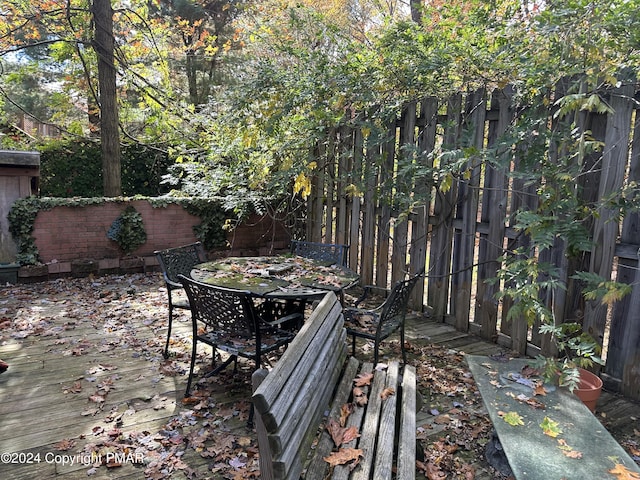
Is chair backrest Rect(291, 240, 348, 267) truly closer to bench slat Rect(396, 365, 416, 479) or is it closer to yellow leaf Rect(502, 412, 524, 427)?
bench slat Rect(396, 365, 416, 479)

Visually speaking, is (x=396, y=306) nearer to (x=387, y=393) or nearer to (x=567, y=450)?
(x=387, y=393)

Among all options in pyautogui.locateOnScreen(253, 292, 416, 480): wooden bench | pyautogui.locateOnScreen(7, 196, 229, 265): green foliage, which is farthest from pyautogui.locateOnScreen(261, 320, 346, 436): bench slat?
pyautogui.locateOnScreen(7, 196, 229, 265): green foliage

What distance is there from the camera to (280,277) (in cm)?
377

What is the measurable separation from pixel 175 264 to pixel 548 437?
3437mm

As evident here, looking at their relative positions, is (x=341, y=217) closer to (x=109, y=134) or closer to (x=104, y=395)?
(x=104, y=395)

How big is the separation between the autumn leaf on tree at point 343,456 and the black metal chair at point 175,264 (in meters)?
2.35

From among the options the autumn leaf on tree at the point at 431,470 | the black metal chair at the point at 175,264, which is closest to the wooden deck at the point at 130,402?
the autumn leaf on tree at the point at 431,470

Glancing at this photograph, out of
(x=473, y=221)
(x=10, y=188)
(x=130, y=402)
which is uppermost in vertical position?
(x=10, y=188)

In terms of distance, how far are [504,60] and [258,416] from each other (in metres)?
3.66

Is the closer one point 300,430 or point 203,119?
point 300,430

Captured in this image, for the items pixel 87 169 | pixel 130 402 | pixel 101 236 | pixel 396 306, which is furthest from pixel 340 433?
pixel 87 169

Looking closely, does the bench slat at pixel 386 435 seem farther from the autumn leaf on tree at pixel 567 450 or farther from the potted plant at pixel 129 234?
the potted plant at pixel 129 234

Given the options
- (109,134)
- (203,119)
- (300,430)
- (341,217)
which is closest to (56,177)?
(109,134)

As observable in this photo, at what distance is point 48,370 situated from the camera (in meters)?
3.60
